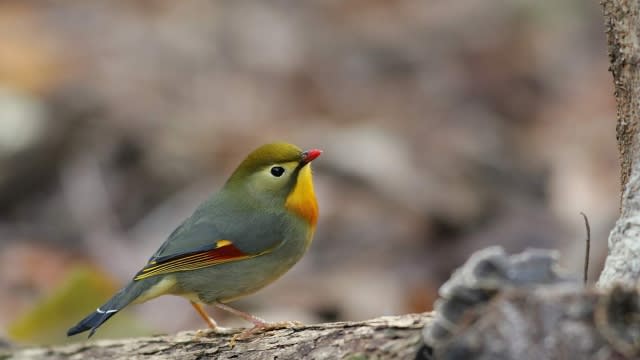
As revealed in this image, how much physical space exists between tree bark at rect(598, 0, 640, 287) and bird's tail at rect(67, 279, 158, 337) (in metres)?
1.93

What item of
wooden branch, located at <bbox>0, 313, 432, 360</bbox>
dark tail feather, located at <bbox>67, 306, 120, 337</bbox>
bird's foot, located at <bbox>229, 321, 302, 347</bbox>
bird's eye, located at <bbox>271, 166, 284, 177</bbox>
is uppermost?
bird's eye, located at <bbox>271, 166, 284, 177</bbox>

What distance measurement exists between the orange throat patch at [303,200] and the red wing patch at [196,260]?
1.09ft

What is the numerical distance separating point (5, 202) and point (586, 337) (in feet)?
22.2

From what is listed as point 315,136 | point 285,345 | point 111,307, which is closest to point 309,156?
point 111,307

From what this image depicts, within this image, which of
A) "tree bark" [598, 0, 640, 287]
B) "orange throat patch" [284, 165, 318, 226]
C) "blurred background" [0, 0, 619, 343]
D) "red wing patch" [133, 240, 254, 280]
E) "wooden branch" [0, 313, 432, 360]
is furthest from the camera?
"blurred background" [0, 0, 619, 343]

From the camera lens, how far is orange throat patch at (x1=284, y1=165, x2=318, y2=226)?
5234mm

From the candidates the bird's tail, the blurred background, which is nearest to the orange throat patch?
the bird's tail

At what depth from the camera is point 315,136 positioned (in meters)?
10.1

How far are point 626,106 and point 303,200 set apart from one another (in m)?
1.61

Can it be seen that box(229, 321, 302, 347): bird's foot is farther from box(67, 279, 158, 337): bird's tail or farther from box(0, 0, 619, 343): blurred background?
box(0, 0, 619, 343): blurred background

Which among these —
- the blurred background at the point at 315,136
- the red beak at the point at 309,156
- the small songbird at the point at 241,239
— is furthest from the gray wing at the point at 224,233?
the blurred background at the point at 315,136

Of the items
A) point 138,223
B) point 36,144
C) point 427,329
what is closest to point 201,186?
point 138,223

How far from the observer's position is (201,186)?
909 cm

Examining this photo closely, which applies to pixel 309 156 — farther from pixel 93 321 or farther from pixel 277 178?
pixel 93 321
